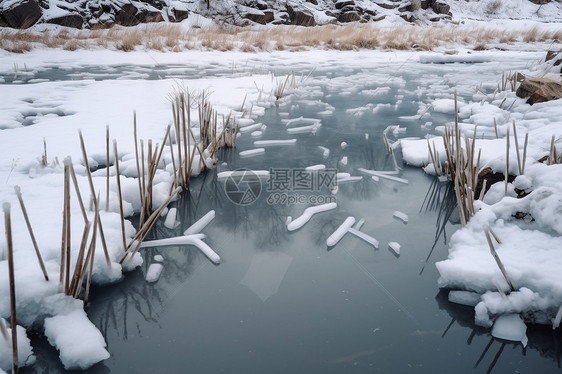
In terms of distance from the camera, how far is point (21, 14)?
13.7 m

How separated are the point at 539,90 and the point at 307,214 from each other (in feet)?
12.8

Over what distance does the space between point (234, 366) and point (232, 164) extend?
1971 mm

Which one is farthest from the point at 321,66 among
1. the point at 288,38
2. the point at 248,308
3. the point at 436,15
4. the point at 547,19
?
the point at 547,19

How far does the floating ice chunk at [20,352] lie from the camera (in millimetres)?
1143

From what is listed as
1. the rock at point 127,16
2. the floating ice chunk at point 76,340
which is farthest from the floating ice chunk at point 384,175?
the rock at point 127,16

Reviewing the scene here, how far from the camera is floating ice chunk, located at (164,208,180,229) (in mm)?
2072

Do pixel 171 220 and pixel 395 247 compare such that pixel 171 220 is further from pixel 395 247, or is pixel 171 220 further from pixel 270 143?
pixel 270 143

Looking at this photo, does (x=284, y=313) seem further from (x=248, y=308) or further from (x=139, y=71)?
(x=139, y=71)

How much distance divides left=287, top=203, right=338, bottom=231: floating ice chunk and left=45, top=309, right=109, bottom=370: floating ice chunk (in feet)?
3.63

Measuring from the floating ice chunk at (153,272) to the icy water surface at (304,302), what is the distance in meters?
0.03

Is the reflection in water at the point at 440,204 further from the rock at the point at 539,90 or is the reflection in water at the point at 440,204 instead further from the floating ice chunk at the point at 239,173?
the rock at the point at 539,90

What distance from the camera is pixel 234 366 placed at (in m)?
1.24

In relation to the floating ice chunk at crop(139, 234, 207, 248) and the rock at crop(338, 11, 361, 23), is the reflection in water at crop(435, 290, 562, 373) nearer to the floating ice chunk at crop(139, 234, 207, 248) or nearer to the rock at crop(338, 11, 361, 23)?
the floating ice chunk at crop(139, 234, 207, 248)

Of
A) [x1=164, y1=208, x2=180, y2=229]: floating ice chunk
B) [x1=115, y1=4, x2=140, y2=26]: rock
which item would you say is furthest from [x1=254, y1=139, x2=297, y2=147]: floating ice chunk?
[x1=115, y1=4, x2=140, y2=26]: rock
